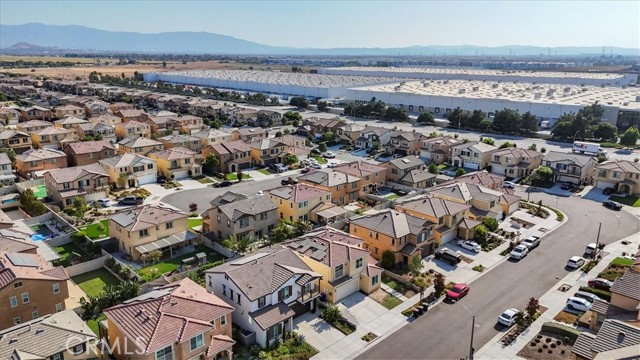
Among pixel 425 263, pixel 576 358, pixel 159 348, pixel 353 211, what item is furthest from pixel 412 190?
pixel 159 348

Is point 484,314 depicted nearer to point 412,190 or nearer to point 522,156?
point 412,190

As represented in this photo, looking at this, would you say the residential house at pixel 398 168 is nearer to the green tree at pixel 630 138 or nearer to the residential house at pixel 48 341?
the residential house at pixel 48 341

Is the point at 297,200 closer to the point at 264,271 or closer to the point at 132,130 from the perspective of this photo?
the point at 264,271

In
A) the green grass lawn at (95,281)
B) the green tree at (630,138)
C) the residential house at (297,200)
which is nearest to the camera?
the green grass lawn at (95,281)

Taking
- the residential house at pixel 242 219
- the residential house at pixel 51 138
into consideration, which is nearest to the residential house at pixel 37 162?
the residential house at pixel 51 138

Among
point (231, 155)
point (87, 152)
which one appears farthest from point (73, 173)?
point (231, 155)

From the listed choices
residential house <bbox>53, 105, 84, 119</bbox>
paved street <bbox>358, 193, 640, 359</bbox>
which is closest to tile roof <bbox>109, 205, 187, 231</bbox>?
paved street <bbox>358, 193, 640, 359</bbox>

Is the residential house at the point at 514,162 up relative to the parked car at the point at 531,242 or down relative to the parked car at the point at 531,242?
up
